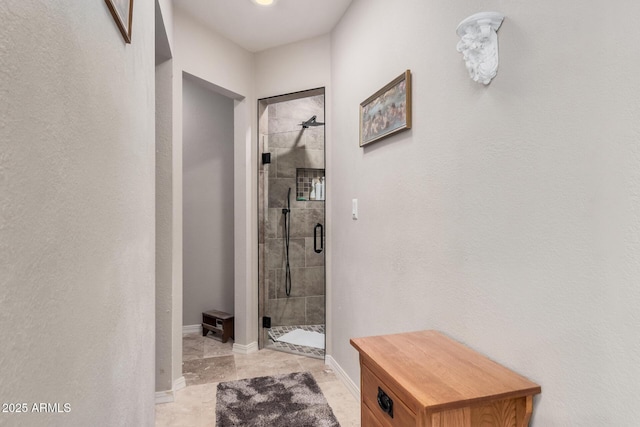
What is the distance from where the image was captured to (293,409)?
Answer: 7.02 feet

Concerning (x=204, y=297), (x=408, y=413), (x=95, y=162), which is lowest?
(x=204, y=297)

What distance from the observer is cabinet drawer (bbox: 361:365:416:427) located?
39.9 inches

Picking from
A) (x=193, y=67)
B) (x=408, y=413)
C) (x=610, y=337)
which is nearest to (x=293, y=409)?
(x=408, y=413)

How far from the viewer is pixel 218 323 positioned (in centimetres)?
336

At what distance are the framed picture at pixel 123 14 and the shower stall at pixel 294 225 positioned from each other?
7.34 ft

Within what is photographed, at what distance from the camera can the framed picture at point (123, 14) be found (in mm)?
842

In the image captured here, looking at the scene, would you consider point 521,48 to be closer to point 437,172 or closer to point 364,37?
point 437,172

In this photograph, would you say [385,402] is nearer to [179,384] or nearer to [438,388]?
[438,388]

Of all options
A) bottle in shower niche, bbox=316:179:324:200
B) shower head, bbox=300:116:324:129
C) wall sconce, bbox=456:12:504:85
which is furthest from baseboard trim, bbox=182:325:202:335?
wall sconce, bbox=456:12:504:85

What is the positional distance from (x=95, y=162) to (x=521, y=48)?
1.18 metres

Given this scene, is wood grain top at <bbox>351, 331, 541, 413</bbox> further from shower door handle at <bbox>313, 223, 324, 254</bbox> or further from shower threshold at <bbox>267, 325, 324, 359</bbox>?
shower door handle at <bbox>313, 223, 324, 254</bbox>

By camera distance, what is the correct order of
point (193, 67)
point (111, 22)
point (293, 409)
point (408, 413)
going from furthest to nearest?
point (193, 67) < point (293, 409) < point (408, 413) < point (111, 22)

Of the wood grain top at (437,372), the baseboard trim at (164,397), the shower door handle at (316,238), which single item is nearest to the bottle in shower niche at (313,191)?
the shower door handle at (316,238)

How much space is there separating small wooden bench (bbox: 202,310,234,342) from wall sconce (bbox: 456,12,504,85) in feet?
9.57
